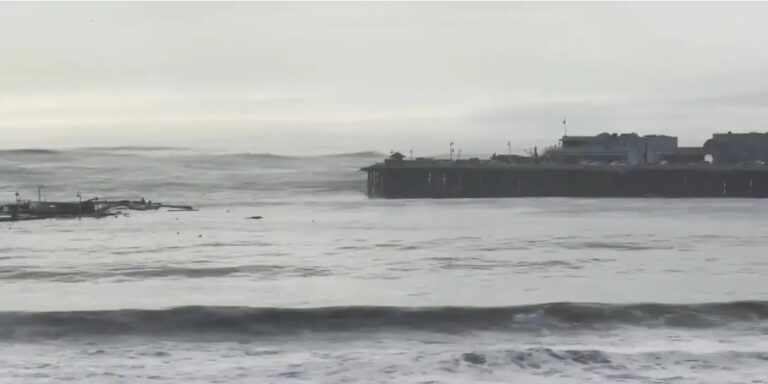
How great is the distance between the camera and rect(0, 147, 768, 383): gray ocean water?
42.9 feet

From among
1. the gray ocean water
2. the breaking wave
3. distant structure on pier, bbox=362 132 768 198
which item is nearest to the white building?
distant structure on pier, bbox=362 132 768 198

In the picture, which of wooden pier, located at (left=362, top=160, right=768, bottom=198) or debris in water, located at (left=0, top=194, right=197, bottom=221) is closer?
debris in water, located at (left=0, top=194, right=197, bottom=221)

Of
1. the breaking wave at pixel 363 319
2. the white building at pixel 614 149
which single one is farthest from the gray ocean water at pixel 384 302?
the white building at pixel 614 149

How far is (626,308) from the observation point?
17312 millimetres

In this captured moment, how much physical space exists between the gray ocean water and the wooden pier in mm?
23773

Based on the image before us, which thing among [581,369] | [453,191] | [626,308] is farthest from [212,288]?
[453,191]

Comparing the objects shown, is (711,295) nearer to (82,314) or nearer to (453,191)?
(82,314)

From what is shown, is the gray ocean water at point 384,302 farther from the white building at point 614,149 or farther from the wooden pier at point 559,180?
the white building at point 614,149

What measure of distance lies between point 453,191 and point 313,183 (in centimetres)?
2301

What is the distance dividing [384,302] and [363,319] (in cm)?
162

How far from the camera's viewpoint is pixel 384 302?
18219mm

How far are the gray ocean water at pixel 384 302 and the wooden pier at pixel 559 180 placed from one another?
78.0 feet

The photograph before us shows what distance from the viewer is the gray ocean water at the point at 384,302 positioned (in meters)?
13.1

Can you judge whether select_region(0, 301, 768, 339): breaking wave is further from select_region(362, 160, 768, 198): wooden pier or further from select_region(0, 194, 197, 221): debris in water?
select_region(362, 160, 768, 198): wooden pier
